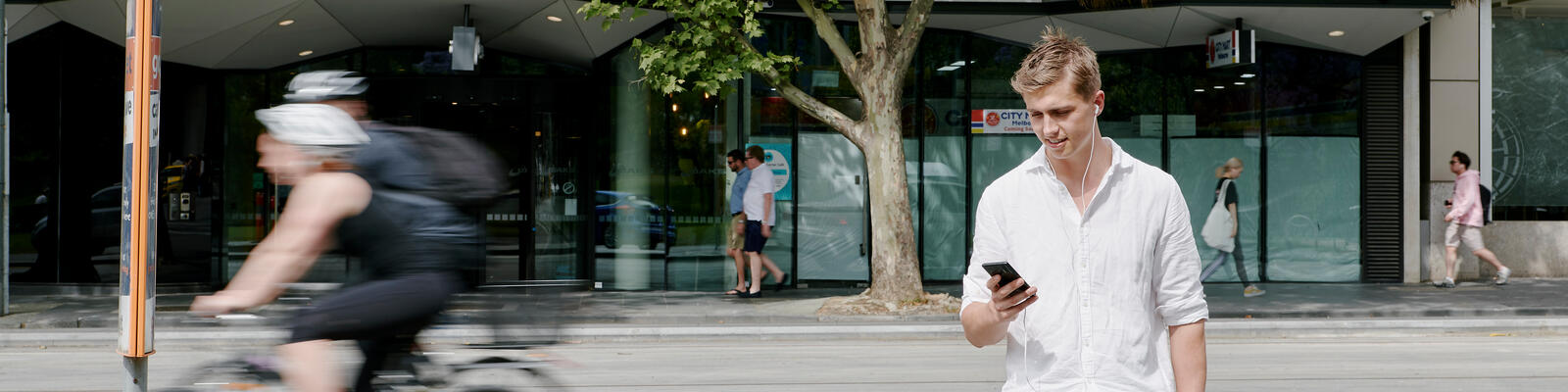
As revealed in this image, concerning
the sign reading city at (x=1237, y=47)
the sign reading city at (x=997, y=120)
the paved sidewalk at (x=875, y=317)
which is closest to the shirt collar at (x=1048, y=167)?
the paved sidewalk at (x=875, y=317)

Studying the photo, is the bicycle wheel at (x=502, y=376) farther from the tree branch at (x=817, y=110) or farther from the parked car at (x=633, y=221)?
the parked car at (x=633, y=221)

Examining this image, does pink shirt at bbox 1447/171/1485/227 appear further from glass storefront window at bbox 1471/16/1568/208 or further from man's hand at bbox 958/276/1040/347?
man's hand at bbox 958/276/1040/347

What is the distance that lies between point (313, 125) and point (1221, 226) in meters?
11.2

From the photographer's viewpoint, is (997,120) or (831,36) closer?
(831,36)

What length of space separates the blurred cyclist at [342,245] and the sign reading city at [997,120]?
1201 cm

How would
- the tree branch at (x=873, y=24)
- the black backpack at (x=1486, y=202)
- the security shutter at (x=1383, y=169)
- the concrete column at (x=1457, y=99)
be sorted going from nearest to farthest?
the tree branch at (x=873, y=24) → the black backpack at (x=1486, y=202) → the security shutter at (x=1383, y=169) → the concrete column at (x=1457, y=99)

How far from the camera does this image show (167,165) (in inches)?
606

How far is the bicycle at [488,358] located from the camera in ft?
15.4

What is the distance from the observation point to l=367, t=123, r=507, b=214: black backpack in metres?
4.17

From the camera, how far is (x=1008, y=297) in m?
2.22

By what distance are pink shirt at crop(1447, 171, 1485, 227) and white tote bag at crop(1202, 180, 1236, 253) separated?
355 cm

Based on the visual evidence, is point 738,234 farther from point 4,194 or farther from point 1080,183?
point 1080,183

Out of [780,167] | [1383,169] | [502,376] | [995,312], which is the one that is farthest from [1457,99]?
[995,312]

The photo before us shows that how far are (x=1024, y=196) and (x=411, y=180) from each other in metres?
2.34
